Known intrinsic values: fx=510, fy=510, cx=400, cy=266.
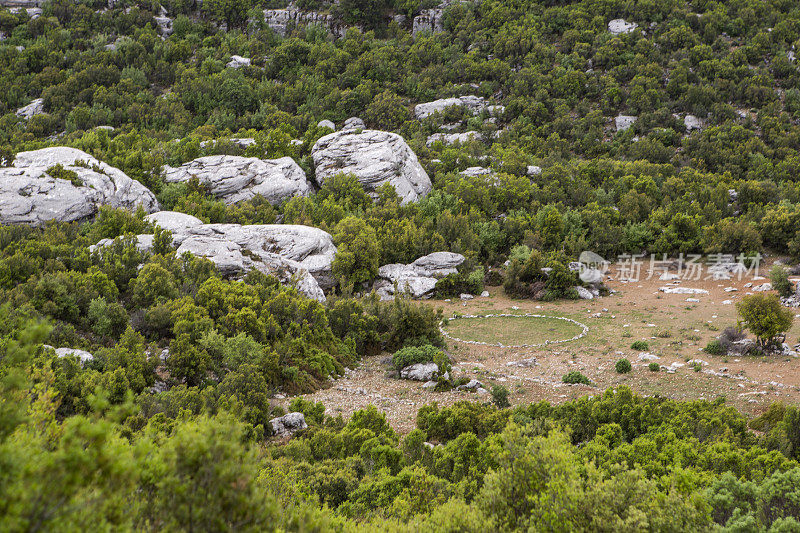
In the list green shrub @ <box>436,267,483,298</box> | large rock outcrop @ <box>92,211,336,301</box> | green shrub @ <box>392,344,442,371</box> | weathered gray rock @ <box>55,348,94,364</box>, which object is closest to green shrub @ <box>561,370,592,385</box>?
green shrub @ <box>392,344,442,371</box>

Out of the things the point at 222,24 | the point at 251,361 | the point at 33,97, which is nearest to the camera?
the point at 251,361

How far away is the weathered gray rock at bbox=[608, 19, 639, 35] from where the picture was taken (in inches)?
1790

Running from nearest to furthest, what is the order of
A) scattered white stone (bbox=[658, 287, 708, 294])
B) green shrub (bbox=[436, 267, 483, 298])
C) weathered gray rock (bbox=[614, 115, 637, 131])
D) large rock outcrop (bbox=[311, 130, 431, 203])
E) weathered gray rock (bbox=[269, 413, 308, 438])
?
weathered gray rock (bbox=[269, 413, 308, 438])
scattered white stone (bbox=[658, 287, 708, 294])
green shrub (bbox=[436, 267, 483, 298])
large rock outcrop (bbox=[311, 130, 431, 203])
weathered gray rock (bbox=[614, 115, 637, 131])

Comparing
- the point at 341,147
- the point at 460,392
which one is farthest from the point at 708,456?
the point at 341,147

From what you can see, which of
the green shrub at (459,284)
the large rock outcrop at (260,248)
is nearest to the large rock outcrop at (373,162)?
the green shrub at (459,284)

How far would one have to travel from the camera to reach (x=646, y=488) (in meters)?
4.60

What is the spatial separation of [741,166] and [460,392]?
3059 cm

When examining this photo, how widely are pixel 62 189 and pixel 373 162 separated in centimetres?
1549

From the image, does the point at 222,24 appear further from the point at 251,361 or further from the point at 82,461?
the point at 82,461

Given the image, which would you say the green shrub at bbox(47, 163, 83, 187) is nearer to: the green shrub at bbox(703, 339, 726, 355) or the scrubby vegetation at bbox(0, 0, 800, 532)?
the scrubby vegetation at bbox(0, 0, 800, 532)

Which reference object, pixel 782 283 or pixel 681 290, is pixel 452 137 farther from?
pixel 782 283

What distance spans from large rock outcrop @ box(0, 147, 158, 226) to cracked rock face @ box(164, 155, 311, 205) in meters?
3.56

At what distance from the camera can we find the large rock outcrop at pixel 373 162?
29.1 metres

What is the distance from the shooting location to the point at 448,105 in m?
40.6
